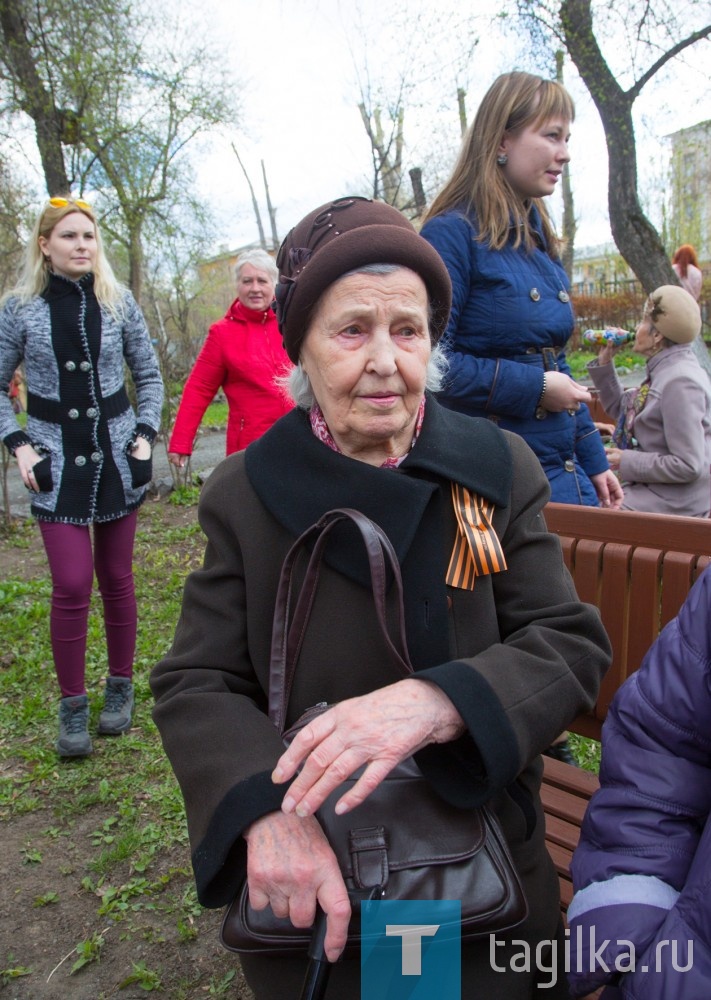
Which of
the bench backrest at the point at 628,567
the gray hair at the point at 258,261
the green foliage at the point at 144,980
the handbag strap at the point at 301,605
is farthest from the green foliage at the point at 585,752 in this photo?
the gray hair at the point at 258,261

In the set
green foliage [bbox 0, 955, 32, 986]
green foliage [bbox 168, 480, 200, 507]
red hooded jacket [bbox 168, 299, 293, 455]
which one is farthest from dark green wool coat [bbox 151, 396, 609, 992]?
green foliage [bbox 168, 480, 200, 507]

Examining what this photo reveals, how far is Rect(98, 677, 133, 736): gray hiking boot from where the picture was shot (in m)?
3.43

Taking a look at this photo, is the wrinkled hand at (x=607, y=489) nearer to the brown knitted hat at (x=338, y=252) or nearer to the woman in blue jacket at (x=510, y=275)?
the woman in blue jacket at (x=510, y=275)

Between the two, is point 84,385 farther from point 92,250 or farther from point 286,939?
point 286,939

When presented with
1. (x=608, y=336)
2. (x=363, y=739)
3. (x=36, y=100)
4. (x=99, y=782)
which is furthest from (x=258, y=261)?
(x=36, y=100)

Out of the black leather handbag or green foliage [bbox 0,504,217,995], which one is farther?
green foliage [bbox 0,504,217,995]

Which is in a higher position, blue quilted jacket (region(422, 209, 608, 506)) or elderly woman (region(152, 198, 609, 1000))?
blue quilted jacket (region(422, 209, 608, 506))

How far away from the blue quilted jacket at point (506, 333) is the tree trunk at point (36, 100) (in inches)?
280

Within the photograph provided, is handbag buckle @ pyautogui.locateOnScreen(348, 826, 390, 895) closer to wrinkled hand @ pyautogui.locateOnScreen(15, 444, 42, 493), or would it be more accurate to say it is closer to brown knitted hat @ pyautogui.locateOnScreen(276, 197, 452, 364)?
brown knitted hat @ pyautogui.locateOnScreen(276, 197, 452, 364)

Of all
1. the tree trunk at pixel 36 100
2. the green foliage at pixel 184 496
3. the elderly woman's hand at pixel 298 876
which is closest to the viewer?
the elderly woman's hand at pixel 298 876

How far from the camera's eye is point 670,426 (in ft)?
11.5

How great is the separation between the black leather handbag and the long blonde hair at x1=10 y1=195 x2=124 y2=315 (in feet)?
8.03

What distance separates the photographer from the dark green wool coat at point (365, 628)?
4.31ft

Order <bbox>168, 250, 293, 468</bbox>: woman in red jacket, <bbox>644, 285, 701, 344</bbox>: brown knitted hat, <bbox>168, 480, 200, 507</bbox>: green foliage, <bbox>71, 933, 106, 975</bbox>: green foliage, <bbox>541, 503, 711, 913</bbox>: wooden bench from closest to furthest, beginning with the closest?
<bbox>541, 503, 711, 913</bbox>: wooden bench < <bbox>71, 933, 106, 975</bbox>: green foliage < <bbox>644, 285, 701, 344</bbox>: brown knitted hat < <bbox>168, 250, 293, 468</bbox>: woman in red jacket < <bbox>168, 480, 200, 507</bbox>: green foliage
